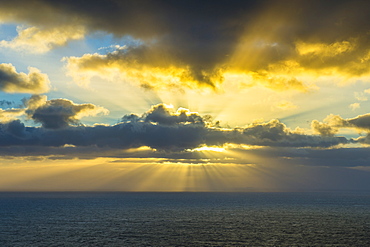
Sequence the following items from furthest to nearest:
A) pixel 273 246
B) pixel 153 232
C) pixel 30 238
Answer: pixel 153 232 < pixel 30 238 < pixel 273 246

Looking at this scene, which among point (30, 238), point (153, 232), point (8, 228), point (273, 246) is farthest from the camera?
point (8, 228)

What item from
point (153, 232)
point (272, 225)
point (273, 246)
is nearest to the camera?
point (273, 246)

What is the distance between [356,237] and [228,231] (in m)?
42.5

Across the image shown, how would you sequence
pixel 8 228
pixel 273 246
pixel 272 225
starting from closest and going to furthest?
pixel 273 246 < pixel 8 228 < pixel 272 225

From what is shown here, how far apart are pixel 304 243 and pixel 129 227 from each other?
68.3 metres

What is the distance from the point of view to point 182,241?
334 ft

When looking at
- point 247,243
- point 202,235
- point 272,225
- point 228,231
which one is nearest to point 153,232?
point 202,235

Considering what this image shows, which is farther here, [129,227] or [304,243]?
[129,227]

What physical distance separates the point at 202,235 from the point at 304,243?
33181mm

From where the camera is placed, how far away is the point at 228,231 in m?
123

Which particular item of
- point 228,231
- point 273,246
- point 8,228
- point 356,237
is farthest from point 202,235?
point 8,228

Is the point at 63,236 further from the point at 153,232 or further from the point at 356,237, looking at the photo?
the point at 356,237

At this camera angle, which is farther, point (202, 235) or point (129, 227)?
point (129, 227)

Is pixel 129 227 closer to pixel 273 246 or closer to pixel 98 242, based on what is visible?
pixel 98 242
